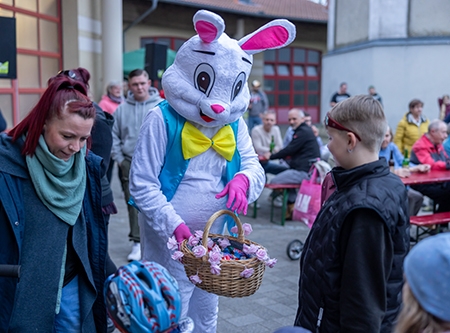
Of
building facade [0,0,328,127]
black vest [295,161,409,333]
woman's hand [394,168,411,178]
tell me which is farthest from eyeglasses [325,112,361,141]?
woman's hand [394,168,411,178]

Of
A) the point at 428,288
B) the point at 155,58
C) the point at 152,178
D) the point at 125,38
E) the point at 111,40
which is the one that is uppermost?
the point at 125,38

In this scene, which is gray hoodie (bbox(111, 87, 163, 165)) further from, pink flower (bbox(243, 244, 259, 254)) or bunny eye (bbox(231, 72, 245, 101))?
pink flower (bbox(243, 244, 259, 254))

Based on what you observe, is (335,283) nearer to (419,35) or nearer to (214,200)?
(214,200)

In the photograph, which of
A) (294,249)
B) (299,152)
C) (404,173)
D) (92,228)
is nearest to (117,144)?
(294,249)

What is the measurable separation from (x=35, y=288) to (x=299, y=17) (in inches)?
852

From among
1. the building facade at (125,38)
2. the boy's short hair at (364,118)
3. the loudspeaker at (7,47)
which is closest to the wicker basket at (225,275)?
the boy's short hair at (364,118)

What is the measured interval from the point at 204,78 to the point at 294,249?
329cm

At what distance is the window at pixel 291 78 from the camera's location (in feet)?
79.3

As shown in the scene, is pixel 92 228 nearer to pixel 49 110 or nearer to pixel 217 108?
pixel 49 110

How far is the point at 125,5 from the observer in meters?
17.2

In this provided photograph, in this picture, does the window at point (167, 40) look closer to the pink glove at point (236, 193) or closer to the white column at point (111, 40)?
the white column at point (111, 40)

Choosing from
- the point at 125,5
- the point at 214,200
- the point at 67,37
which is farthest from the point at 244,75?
the point at 125,5

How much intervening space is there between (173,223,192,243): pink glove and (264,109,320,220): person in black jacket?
4.92m

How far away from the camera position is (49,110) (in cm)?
228
